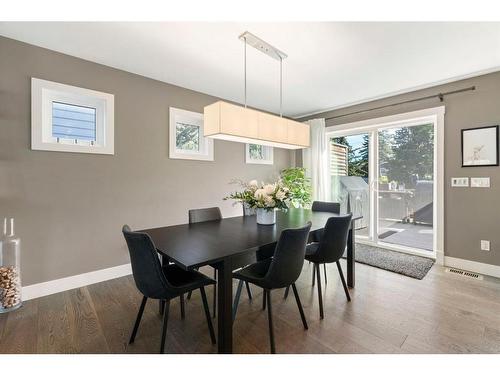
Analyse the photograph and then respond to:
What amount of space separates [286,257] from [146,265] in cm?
88

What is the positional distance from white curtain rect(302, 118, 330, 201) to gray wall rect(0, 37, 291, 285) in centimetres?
212

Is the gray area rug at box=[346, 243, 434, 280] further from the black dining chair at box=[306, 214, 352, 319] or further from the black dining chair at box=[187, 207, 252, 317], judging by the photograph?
the black dining chair at box=[187, 207, 252, 317]


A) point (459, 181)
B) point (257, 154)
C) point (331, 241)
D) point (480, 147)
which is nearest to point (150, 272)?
point (331, 241)

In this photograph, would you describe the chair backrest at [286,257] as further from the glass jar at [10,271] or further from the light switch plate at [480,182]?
the light switch plate at [480,182]

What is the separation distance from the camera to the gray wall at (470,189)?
117 inches

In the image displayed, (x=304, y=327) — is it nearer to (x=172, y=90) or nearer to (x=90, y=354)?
(x=90, y=354)

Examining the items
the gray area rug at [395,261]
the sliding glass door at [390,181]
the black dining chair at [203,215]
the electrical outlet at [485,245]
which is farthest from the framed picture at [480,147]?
the black dining chair at [203,215]

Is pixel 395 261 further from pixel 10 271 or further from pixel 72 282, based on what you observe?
pixel 10 271

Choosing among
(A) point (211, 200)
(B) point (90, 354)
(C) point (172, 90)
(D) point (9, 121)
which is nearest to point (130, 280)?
(B) point (90, 354)

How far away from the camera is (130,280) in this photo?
2875 mm

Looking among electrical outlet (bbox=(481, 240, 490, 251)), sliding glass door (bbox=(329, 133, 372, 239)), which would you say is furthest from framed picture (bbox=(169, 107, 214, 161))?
electrical outlet (bbox=(481, 240, 490, 251))
